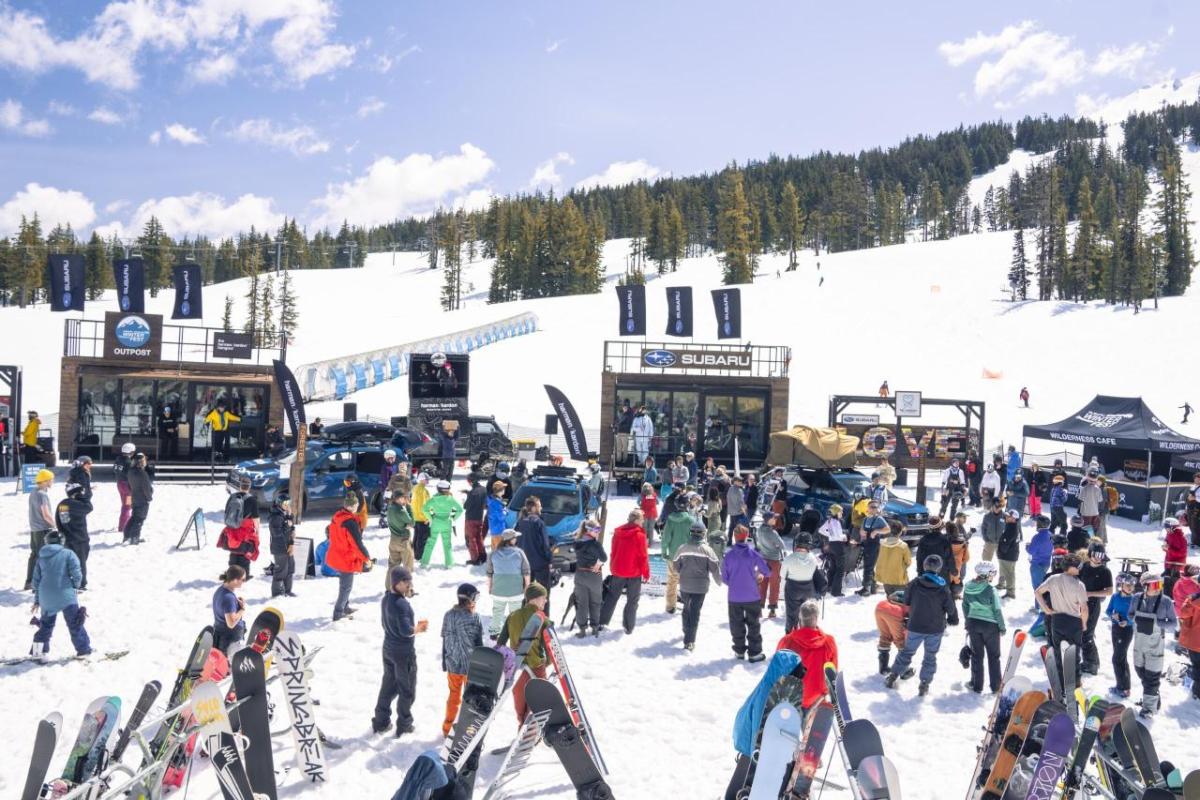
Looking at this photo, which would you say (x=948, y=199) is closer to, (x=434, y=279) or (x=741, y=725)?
(x=434, y=279)

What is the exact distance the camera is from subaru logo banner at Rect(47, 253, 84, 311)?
27797 mm

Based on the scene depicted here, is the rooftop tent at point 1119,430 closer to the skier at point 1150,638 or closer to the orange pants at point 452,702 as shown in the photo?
the skier at point 1150,638

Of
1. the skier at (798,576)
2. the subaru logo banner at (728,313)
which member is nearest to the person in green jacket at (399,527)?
the skier at (798,576)

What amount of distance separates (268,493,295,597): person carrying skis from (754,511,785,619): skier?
6.50 m

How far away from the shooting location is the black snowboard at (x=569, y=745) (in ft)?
19.7

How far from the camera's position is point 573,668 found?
9.45 metres

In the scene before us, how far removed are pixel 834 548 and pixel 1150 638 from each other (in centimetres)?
455

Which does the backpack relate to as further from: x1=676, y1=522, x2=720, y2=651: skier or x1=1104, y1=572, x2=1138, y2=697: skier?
x1=1104, y1=572, x2=1138, y2=697: skier

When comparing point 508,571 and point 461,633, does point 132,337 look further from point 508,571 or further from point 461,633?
point 461,633

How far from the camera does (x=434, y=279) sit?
118 meters

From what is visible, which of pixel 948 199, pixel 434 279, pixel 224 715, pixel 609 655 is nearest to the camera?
pixel 224 715

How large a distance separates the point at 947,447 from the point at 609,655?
57.4 feet

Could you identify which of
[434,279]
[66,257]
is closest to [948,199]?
[434,279]

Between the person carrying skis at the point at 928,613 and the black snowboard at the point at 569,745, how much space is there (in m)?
4.49
